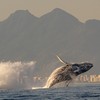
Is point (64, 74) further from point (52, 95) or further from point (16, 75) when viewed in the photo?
point (16, 75)

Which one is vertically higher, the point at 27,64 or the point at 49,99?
the point at 27,64

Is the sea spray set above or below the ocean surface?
above

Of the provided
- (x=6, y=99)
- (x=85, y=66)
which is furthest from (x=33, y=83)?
(x=6, y=99)

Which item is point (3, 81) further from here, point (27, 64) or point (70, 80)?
point (70, 80)

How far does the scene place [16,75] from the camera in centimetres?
18262

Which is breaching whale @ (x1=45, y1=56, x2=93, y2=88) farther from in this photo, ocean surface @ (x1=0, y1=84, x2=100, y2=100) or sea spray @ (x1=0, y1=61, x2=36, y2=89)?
sea spray @ (x1=0, y1=61, x2=36, y2=89)

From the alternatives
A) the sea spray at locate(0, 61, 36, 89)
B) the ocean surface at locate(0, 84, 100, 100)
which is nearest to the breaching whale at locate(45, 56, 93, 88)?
the ocean surface at locate(0, 84, 100, 100)

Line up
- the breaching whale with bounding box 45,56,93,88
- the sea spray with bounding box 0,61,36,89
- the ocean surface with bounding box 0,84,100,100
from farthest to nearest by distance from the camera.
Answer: the sea spray with bounding box 0,61,36,89 → the breaching whale with bounding box 45,56,93,88 → the ocean surface with bounding box 0,84,100,100

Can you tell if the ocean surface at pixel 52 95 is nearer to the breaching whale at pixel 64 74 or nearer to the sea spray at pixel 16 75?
the breaching whale at pixel 64 74

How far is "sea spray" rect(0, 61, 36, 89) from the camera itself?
178m

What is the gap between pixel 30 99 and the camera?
102562 mm

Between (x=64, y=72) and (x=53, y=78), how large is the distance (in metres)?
3.62

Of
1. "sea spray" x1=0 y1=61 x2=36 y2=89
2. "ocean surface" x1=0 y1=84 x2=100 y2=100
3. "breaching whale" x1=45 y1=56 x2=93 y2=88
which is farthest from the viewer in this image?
"sea spray" x1=0 y1=61 x2=36 y2=89

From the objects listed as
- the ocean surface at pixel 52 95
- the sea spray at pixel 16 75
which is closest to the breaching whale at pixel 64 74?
the ocean surface at pixel 52 95
